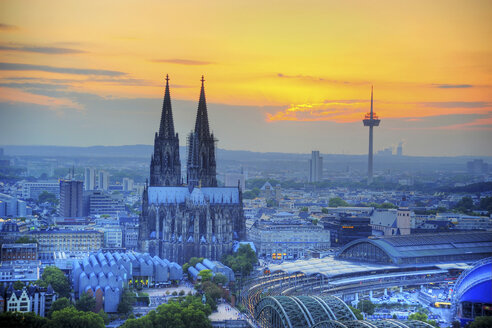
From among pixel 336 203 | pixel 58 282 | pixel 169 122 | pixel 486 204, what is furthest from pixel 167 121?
pixel 336 203

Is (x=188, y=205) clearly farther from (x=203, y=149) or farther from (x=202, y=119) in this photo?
(x=202, y=119)

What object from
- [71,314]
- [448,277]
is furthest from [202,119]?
[71,314]

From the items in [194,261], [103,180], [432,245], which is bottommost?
[194,261]

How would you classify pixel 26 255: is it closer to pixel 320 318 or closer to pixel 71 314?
pixel 71 314

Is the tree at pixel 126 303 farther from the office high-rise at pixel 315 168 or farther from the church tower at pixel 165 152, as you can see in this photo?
the office high-rise at pixel 315 168

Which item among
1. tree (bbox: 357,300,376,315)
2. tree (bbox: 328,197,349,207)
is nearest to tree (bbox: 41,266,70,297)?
tree (bbox: 357,300,376,315)

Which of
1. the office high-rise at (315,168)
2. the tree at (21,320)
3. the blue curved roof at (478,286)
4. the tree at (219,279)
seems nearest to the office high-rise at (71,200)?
the tree at (219,279)
